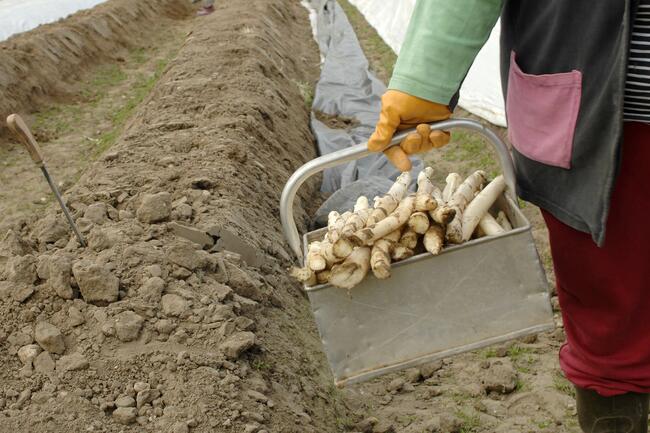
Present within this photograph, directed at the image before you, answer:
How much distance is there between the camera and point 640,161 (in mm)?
1640

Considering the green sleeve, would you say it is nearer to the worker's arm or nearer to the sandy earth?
the worker's arm

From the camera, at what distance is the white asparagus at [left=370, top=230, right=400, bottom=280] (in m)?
1.79

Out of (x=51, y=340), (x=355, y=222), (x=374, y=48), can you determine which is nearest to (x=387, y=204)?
(x=355, y=222)

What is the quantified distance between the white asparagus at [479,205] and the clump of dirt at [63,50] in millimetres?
6820

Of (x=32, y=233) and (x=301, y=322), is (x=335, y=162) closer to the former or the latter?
(x=301, y=322)

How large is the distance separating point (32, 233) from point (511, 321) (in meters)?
2.70

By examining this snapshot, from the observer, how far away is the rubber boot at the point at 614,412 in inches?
76.9

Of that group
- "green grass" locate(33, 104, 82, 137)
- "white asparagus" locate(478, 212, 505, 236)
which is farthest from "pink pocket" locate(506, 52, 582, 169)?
"green grass" locate(33, 104, 82, 137)

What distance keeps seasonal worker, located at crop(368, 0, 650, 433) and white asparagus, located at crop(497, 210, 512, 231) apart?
115mm

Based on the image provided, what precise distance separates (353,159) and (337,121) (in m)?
5.38

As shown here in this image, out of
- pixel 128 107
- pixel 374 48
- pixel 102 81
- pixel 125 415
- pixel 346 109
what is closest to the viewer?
pixel 125 415

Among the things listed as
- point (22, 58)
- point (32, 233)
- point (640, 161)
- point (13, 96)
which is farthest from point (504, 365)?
point (22, 58)

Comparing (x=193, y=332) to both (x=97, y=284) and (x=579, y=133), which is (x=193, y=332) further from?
(x=579, y=133)

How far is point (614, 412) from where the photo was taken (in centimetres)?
198
